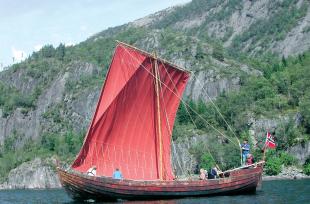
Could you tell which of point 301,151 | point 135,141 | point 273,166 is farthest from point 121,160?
point 301,151

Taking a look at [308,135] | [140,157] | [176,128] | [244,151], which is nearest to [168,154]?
[140,157]

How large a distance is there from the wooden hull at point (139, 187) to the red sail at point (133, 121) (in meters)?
1.57

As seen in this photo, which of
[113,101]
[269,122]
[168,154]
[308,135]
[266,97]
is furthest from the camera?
[266,97]

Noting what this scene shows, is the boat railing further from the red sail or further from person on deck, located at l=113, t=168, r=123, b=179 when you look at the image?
person on deck, located at l=113, t=168, r=123, b=179

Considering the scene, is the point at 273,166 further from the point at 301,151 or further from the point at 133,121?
the point at 133,121

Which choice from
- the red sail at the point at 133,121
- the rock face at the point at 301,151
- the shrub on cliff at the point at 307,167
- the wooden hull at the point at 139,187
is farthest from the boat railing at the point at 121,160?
the rock face at the point at 301,151

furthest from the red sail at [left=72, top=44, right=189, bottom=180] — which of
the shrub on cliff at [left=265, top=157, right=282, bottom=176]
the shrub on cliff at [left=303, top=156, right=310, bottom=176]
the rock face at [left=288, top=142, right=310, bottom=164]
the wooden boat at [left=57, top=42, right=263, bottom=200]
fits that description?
the rock face at [left=288, top=142, right=310, bottom=164]

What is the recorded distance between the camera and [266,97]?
182 metres

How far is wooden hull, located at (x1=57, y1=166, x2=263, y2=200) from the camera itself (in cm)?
5538

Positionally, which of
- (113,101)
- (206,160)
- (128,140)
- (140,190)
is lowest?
(206,160)

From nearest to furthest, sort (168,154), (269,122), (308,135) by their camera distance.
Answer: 1. (168,154)
2. (308,135)
3. (269,122)

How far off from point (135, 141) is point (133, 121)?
195 cm

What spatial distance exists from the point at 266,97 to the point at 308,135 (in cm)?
3146

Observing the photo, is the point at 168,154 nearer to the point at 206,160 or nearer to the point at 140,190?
the point at 140,190
